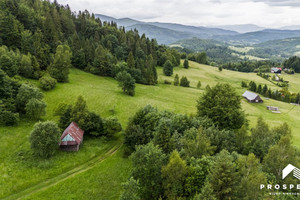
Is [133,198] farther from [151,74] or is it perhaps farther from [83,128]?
[151,74]

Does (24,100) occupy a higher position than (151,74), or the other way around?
(151,74)

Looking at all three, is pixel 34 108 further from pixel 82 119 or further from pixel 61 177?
pixel 61 177

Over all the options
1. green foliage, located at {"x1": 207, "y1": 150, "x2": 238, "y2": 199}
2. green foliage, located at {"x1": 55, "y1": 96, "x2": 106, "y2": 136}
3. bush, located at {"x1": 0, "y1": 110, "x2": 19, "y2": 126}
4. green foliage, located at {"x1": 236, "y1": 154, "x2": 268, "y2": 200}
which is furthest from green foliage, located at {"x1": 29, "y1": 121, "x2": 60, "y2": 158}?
green foliage, located at {"x1": 236, "y1": 154, "x2": 268, "y2": 200}

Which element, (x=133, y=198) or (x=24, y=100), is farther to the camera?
(x=24, y=100)

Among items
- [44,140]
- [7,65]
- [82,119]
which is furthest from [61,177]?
[7,65]

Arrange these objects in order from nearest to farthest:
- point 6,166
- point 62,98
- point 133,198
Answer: point 133,198 < point 6,166 < point 62,98

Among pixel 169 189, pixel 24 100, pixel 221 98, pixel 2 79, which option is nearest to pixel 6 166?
pixel 24 100

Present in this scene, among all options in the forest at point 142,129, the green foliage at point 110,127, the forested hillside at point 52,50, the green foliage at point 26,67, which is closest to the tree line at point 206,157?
the forest at point 142,129
